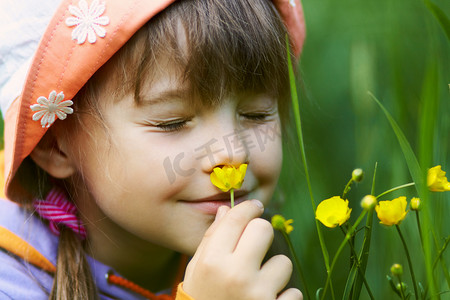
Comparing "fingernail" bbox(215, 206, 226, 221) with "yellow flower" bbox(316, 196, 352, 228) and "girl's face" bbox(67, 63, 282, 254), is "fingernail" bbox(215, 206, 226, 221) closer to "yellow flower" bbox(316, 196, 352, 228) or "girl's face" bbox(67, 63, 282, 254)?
"girl's face" bbox(67, 63, 282, 254)

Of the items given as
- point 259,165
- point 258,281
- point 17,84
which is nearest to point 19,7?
point 17,84

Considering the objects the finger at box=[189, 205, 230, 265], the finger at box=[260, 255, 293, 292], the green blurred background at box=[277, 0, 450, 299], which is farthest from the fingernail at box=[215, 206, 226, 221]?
the green blurred background at box=[277, 0, 450, 299]

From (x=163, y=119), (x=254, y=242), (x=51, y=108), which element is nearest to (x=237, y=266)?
(x=254, y=242)

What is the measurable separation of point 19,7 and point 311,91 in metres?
0.80

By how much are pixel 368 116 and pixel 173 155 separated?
49 cm

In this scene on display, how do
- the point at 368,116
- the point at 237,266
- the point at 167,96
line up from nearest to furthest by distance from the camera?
the point at 237,266, the point at 167,96, the point at 368,116

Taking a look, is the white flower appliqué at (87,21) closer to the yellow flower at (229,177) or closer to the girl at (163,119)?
the girl at (163,119)

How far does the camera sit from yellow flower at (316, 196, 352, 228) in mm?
622

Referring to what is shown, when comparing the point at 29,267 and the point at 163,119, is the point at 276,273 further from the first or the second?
the point at 29,267

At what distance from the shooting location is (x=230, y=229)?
778 millimetres

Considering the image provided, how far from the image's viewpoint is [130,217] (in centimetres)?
95

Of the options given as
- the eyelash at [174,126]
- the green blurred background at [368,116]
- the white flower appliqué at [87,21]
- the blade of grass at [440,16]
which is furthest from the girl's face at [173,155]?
the blade of grass at [440,16]

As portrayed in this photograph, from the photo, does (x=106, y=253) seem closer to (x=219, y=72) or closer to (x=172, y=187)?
(x=172, y=187)

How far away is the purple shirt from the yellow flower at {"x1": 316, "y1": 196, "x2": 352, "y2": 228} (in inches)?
24.1
